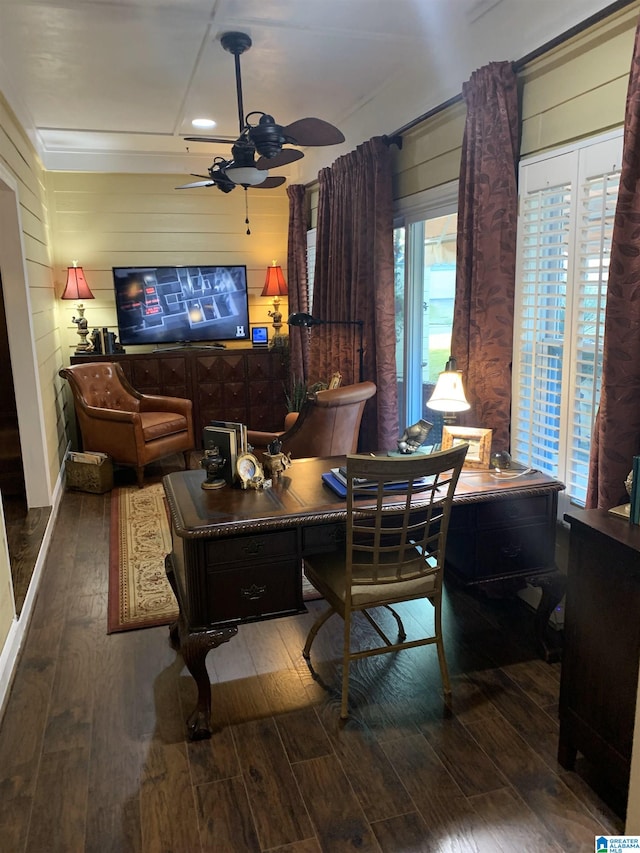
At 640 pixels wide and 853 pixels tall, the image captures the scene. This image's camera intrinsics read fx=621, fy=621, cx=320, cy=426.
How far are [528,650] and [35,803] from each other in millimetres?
1950

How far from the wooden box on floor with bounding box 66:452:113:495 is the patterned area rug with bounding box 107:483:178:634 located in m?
0.12

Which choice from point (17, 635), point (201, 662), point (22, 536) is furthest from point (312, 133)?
point (22, 536)

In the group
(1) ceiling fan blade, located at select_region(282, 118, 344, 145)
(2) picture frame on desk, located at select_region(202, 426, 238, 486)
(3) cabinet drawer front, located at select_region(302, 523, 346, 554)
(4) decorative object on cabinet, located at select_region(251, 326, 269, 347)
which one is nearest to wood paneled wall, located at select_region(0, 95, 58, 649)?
(1) ceiling fan blade, located at select_region(282, 118, 344, 145)

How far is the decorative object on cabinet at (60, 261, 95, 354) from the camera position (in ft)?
19.4

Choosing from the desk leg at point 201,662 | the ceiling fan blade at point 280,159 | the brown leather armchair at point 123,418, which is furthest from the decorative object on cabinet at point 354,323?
the desk leg at point 201,662

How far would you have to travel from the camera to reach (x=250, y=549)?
2156 mm

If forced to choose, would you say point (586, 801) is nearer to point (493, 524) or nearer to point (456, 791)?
point (456, 791)

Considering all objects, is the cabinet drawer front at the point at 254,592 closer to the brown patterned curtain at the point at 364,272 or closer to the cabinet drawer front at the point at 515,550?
the cabinet drawer front at the point at 515,550

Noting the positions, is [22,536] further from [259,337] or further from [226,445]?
[259,337]

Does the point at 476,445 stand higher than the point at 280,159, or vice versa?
the point at 280,159

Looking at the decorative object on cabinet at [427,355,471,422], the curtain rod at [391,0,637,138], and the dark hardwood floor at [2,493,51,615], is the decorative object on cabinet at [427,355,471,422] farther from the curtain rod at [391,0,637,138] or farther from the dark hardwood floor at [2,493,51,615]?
the dark hardwood floor at [2,493,51,615]

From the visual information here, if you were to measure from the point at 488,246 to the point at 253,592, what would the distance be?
189cm

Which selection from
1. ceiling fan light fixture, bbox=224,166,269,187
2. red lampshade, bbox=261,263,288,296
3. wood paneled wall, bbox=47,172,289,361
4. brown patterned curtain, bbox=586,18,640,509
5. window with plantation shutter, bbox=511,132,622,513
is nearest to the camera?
brown patterned curtain, bbox=586,18,640,509

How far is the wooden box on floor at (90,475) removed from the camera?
4.99 meters
